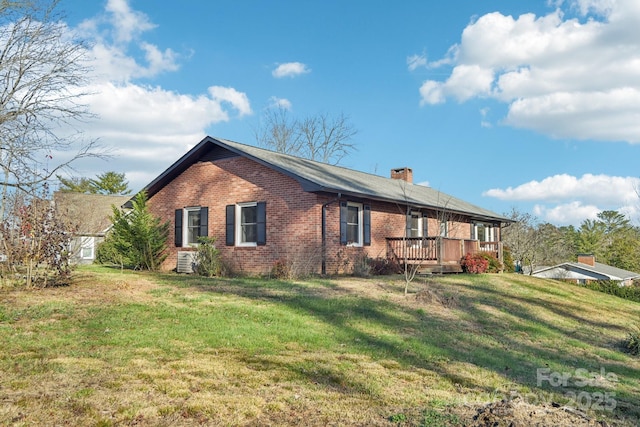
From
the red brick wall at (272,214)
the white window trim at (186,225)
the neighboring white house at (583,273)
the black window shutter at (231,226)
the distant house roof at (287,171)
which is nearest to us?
the distant house roof at (287,171)

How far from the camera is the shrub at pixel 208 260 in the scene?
16422 mm

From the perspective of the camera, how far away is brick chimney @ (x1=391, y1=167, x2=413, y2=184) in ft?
95.4

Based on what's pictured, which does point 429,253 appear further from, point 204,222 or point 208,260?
point 204,222

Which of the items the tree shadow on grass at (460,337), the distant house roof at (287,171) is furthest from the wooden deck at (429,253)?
the tree shadow on grass at (460,337)

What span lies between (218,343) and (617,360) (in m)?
7.07

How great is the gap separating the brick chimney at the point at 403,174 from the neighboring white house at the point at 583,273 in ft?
65.3

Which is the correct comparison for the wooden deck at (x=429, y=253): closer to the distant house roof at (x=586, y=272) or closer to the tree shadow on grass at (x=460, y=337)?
the tree shadow on grass at (x=460, y=337)

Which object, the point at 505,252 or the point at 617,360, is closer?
the point at 617,360

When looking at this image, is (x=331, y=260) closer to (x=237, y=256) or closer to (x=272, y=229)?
(x=272, y=229)

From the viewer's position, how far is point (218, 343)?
7.15m

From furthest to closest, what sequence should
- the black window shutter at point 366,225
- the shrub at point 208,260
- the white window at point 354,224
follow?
the black window shutter at point 366,225, the white window at point 354,224, the shrub at point 208,260

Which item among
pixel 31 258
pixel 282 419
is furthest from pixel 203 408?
pixel 31 258

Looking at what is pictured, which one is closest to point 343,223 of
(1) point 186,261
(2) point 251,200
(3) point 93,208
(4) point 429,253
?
(2) point 251,200

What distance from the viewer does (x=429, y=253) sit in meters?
18.7
